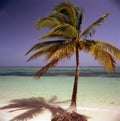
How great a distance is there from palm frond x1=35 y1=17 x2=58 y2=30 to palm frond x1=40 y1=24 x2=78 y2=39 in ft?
1.27

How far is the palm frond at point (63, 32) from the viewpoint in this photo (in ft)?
12.6

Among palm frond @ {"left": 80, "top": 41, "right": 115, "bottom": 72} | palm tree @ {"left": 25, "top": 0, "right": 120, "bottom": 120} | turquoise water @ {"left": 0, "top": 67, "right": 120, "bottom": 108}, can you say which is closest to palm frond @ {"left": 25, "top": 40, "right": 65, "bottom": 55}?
palm tree @ {"left": 25, "top": 0, "right": 120, "bottom": 120}

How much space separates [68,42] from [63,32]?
19 cm

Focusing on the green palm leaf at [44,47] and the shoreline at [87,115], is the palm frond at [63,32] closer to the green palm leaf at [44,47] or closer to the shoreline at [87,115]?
the green palm leaf at [44,47]

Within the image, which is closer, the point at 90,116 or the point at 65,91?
the point at 90,116

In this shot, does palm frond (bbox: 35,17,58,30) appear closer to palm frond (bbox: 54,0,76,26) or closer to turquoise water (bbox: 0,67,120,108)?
palm frond (bbox: 54,0,76,26)

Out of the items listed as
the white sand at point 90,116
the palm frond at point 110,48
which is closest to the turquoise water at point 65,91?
the white sand at point 90,116

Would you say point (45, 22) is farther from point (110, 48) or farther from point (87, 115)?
point (87, 115)

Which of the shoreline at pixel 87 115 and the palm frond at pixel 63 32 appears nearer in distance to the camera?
the palm frond at pixel 63 32

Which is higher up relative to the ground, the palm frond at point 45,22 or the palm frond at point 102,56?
the palm frond at point 45,22

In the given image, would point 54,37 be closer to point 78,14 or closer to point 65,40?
point 65,40

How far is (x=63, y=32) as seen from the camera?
3.95 metres

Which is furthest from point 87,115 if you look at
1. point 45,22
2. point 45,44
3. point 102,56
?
point 45,22

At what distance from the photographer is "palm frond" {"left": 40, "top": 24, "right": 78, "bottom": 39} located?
3832mm
